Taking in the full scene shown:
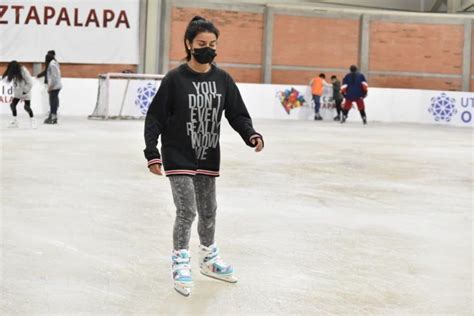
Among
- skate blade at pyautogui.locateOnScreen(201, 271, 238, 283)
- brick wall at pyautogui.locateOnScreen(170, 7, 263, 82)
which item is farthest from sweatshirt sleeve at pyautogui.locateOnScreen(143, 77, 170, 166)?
brick wall at pyautogui.locateOnScreen(170, 7, 263, 82)

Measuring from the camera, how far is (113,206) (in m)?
7.30

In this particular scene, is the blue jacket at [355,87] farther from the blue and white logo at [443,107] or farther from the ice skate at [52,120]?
the ice skate at [52,120]

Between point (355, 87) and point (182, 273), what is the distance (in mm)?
18389

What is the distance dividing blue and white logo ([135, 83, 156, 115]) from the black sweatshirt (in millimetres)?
16994

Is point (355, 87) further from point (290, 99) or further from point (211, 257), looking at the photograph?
point (211, 257)

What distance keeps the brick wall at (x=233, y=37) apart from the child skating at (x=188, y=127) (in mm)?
22573

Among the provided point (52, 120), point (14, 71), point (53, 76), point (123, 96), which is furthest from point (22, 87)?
point (123, 96)

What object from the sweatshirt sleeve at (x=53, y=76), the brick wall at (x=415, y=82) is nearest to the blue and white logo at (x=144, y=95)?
the sweatshirt sleeve at (x=53, y=76)

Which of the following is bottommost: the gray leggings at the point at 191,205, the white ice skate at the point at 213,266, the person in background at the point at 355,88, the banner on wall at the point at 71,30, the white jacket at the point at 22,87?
the white ice skate at the point at 213,266

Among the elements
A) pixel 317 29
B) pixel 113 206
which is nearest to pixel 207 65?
pixel 113 206

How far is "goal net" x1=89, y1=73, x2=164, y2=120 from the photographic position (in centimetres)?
2112

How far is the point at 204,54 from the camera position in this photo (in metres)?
4.40

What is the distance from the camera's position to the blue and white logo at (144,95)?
70.2ft

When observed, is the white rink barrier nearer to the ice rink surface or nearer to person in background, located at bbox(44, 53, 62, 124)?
person in background, located at bbox(44, 53, 62, 124)
